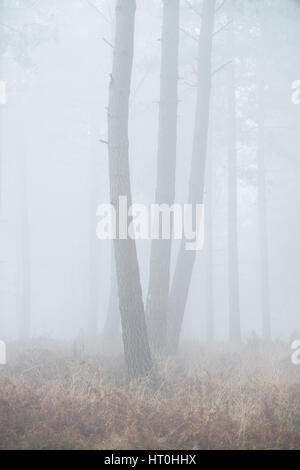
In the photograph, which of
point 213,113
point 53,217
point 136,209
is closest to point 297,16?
point 213,113

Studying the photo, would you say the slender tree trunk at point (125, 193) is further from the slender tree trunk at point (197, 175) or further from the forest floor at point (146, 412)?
the slender tree trunk at point (197, 175)

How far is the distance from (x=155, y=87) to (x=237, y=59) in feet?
15.6

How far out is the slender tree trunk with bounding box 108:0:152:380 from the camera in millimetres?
6984

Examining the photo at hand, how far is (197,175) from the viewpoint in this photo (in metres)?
11.0

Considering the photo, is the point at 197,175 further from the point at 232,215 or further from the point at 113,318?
the point at 232,215

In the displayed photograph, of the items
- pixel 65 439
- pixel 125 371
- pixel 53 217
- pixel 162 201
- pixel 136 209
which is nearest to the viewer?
pixel 65 439

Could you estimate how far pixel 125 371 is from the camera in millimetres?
7348

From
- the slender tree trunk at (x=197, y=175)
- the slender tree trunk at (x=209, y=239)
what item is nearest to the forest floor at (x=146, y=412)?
the slender tree trunk at (x=197, y=175)

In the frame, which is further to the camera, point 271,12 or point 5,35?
point 271,12

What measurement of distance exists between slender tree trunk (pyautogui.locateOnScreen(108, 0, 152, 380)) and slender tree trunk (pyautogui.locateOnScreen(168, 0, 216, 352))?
3184 mm

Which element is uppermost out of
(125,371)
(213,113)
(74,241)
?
(213,113)

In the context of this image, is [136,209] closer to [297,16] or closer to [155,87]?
[155,87]

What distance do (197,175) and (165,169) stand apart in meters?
1.57

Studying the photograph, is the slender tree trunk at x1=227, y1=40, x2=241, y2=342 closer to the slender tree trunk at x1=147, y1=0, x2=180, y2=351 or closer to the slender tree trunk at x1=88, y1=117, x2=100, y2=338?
the slender tree trunk at x1=88, y1=117, x2=100, y2=338
